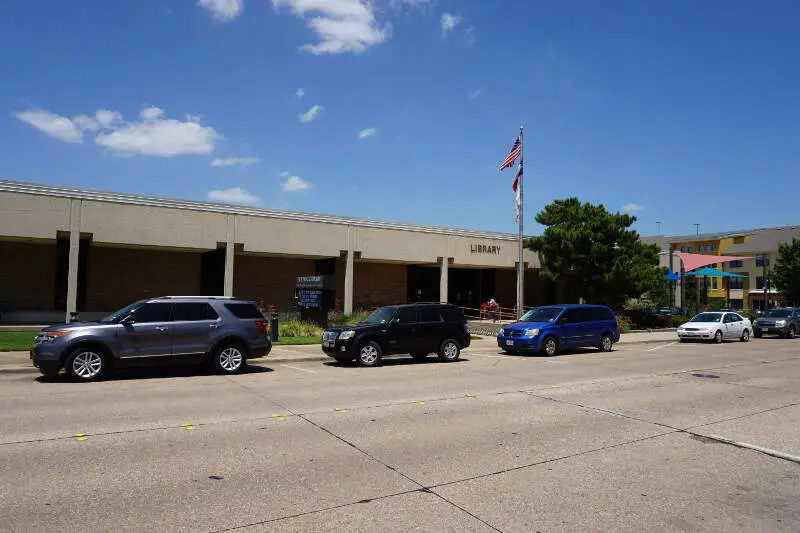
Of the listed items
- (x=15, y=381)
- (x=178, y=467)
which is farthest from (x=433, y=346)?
(x=178, y=467)

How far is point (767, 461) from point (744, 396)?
5198mm

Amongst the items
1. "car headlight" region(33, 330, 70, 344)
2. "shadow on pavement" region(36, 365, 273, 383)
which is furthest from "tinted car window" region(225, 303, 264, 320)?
"car headlight" region(33, 330, 70, 344)

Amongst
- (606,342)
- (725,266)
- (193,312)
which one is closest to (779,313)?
(606,342)

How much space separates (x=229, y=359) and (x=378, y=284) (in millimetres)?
23864

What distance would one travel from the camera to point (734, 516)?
16.7 feet

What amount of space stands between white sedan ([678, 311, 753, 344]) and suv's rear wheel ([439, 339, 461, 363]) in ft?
47.0

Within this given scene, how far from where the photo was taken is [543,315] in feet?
66.6

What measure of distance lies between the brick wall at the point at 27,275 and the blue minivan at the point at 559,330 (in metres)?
22.2

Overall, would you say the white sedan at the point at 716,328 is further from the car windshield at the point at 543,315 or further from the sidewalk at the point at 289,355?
the car windshield at the point at 543,315

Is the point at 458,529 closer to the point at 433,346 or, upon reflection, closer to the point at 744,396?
the point at 744,396

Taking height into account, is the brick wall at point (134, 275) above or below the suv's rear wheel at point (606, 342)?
above

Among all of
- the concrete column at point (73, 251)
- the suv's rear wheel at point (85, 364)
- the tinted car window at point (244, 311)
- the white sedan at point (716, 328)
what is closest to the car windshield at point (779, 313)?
the white sedan at point (716, 328)

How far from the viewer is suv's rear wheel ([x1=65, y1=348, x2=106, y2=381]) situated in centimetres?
1218

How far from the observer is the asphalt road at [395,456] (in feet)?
16.3
